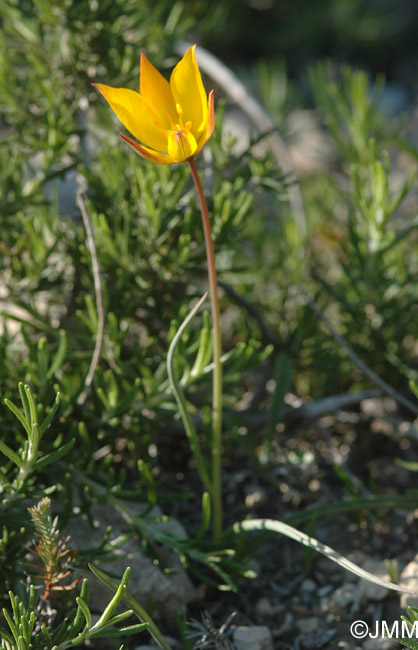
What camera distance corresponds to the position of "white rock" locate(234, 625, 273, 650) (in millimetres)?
1628

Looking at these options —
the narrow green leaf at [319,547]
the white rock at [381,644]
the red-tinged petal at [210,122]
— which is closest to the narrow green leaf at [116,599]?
the narrow green leaf at [319,547]

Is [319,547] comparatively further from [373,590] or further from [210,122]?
[210,122]

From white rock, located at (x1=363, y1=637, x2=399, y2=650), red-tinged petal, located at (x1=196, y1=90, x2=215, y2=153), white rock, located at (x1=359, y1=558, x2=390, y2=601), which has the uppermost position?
red-tinged petal, located at (x1=196, y1=90, x2=215, y2=153)

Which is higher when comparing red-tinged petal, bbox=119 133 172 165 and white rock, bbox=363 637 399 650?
red-tinged petal, bbox=119 133 172 165

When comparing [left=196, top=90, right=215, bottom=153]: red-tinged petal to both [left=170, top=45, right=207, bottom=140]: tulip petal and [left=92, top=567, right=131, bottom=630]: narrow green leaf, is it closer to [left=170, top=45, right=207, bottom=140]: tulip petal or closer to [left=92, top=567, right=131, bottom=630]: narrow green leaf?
[left=170, top=45, right=207, bottom=140]: tulip petal

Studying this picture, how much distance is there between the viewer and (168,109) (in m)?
1.43

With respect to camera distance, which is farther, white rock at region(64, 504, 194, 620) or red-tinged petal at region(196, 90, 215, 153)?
white rock at region(64, 504, 194, 620)

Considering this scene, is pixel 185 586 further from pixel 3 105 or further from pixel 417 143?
pixel 417 143

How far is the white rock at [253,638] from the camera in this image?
1.63m

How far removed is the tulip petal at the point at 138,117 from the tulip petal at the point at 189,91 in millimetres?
64

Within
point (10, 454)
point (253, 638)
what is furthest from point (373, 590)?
point (10, 454)

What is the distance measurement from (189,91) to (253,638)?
1237mm

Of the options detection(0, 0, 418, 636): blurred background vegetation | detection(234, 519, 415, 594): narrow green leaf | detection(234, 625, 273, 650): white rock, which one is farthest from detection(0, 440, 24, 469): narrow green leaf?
detection(234, 625, 273, 650): white rock

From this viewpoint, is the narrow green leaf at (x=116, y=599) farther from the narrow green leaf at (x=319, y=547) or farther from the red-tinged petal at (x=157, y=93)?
the red-tinged petal at (x=157, y=93)
